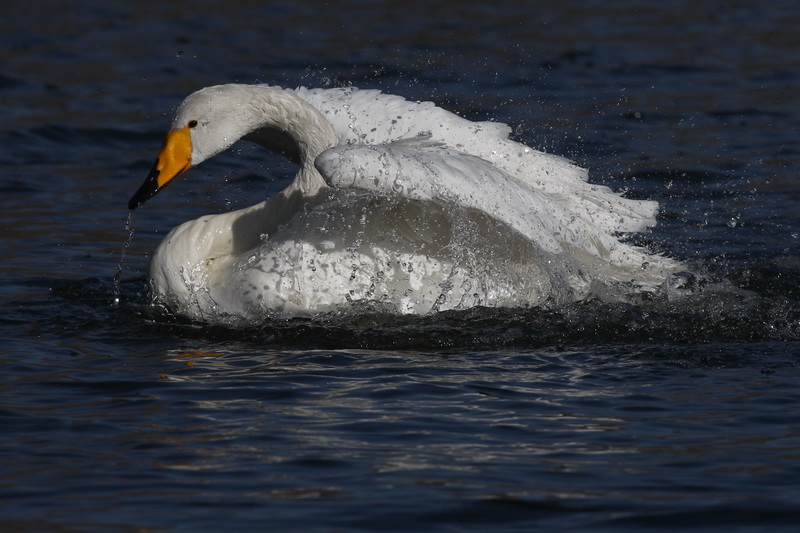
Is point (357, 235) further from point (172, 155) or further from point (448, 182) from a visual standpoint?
point (172, 155)

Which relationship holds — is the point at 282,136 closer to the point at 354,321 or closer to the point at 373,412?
the point at 354,321

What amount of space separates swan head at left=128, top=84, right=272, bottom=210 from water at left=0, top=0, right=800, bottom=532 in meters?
0.92

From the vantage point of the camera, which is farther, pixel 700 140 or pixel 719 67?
pixel 719 67

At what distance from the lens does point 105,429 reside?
20.5 feet

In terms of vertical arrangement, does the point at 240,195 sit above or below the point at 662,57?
below

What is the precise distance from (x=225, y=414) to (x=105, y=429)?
0.57m

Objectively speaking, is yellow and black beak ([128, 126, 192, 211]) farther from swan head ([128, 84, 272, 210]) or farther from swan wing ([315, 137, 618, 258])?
swan wing ([315, 137, 618, 258])

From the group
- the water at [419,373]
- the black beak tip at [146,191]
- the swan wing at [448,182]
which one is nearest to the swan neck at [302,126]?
the swan wing at [448,182]

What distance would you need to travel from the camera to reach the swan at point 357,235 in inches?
294

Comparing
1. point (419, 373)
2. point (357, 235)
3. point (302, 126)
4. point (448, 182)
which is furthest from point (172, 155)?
point (419, 373)

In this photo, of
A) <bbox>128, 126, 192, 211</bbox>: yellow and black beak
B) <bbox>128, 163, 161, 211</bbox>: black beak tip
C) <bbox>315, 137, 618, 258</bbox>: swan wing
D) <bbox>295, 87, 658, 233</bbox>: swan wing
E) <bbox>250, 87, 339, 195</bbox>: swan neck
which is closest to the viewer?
<bbox>315, 137, 618, 258</bbox>: swan wing

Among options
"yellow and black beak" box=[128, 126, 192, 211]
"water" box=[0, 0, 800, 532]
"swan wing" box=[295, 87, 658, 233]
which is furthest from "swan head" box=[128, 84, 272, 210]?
"swan wing" box=[295, 87, 658, 233]

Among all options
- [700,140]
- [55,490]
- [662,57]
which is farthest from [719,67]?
[55,490]

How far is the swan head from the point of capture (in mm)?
7934
